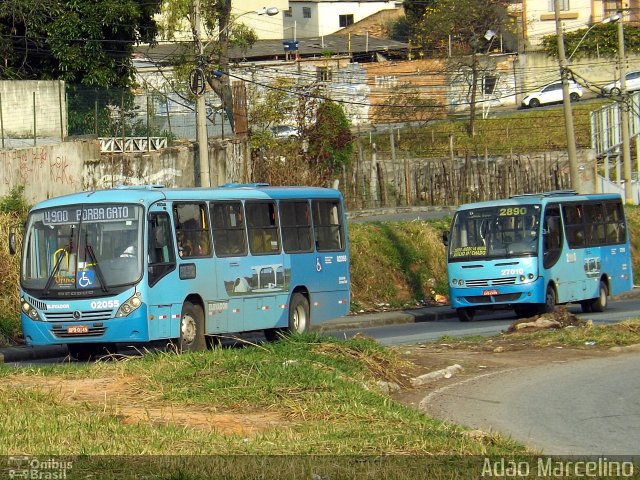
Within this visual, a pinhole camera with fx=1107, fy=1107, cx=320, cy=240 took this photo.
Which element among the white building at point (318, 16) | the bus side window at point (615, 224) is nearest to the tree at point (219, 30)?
the bus side window at point (615, 224)

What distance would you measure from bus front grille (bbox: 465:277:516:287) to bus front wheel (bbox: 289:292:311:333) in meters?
5.49

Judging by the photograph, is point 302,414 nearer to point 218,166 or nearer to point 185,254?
point 185,254

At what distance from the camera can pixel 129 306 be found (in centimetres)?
1702

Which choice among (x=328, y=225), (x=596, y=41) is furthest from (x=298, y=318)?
(x=596, y=41)

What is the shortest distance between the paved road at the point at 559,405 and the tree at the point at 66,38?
78.9ft

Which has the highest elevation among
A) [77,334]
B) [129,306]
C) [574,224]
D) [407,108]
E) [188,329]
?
[407,108]

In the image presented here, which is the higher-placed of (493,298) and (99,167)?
(99,167)

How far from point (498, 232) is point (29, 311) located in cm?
1204

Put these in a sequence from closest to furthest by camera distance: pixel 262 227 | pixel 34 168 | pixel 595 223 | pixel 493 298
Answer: pixel 262 227, pixel 493 298, pixel 595 223, pixel 34 168

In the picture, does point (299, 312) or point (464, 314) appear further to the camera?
point (464, 314)

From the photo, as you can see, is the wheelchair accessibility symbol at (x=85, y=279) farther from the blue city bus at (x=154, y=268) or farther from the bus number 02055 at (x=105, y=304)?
the bus number 02055 at (x=105, y=304)

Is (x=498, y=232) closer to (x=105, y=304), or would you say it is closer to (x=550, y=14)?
(x=105, y=304)

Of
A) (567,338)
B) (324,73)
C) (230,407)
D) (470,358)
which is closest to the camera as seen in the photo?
(230,407)

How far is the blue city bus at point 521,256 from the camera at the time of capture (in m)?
25.2
